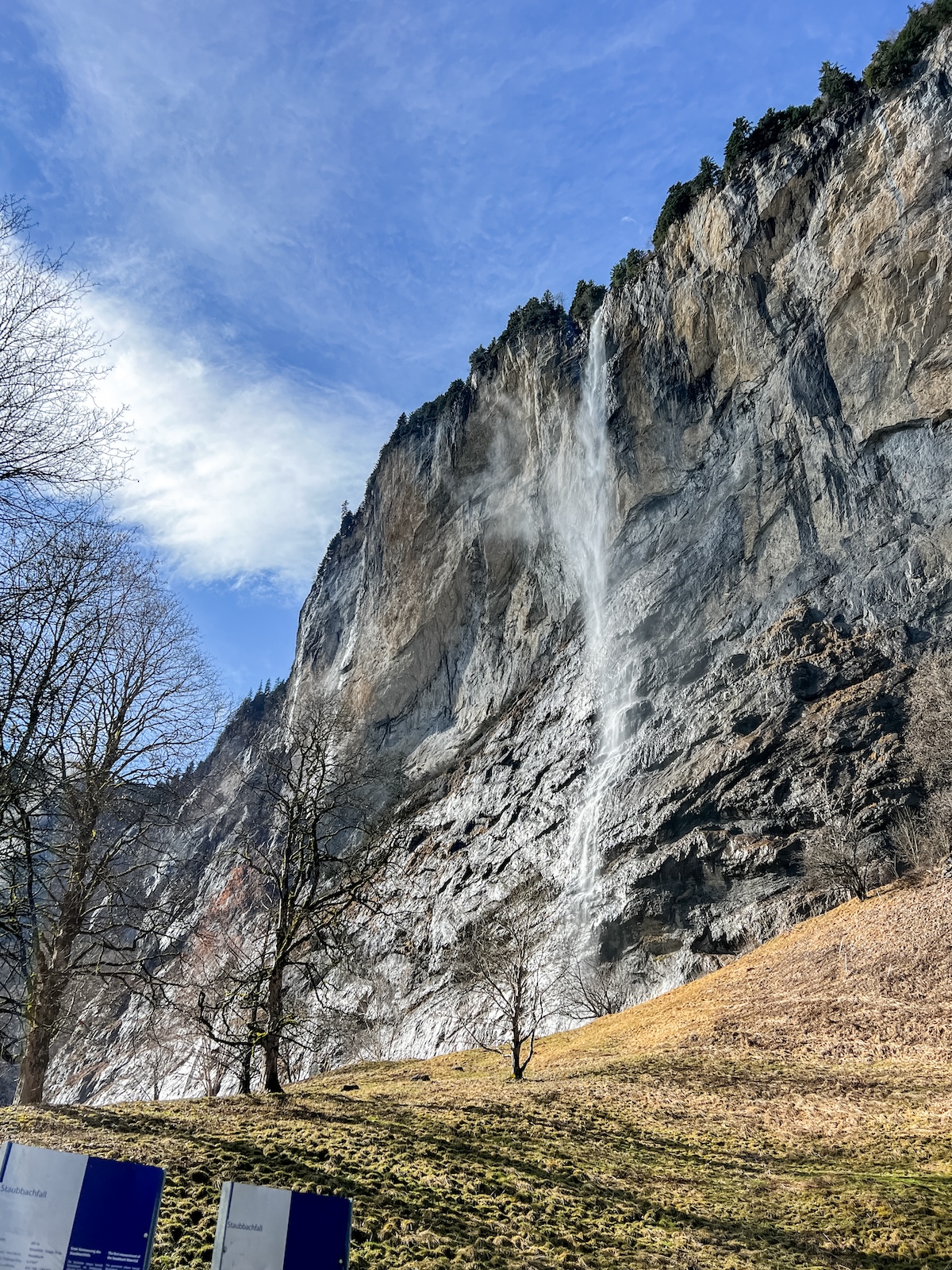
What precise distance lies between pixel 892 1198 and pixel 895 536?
2805 centimetres

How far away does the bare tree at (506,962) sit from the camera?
76.4 feet

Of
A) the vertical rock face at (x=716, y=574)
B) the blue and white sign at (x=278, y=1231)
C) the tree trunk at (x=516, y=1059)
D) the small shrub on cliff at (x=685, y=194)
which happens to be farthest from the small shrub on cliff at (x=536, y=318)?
the blue and white sign at (x=278, y=1231)

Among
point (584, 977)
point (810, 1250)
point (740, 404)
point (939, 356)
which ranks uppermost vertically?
point (740, 404)

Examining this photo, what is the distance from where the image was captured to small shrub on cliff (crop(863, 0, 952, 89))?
112 ft

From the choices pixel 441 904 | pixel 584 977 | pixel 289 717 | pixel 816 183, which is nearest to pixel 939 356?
pixel 816 183

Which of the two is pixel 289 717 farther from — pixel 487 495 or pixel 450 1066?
pixel 450 1066

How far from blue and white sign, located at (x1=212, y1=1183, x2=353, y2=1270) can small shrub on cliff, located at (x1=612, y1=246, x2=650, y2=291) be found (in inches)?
1844

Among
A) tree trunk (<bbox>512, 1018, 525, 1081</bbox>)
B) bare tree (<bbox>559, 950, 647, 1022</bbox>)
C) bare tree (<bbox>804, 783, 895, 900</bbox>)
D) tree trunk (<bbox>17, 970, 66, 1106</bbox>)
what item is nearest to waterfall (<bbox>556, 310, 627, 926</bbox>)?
bare tree (<bbox>559, 950, 647, 1022</bbox>)

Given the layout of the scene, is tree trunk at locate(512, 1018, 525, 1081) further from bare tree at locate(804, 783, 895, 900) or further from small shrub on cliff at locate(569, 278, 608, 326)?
small shrub on cliff at locate(569, 278, 608, 326)

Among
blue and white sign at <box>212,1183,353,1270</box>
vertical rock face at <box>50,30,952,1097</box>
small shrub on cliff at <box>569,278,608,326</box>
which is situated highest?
small shrub on cliff at <box>569,278,608,326</box>

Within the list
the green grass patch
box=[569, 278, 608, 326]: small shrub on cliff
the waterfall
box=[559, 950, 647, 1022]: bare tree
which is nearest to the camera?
the green grass patch

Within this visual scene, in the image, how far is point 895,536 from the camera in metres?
31.1

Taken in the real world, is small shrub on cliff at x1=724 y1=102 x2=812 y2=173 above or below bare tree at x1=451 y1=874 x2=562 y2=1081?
above

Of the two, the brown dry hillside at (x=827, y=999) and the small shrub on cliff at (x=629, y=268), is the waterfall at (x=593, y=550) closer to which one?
the small shrub on cliff at (x=629, y=268)
